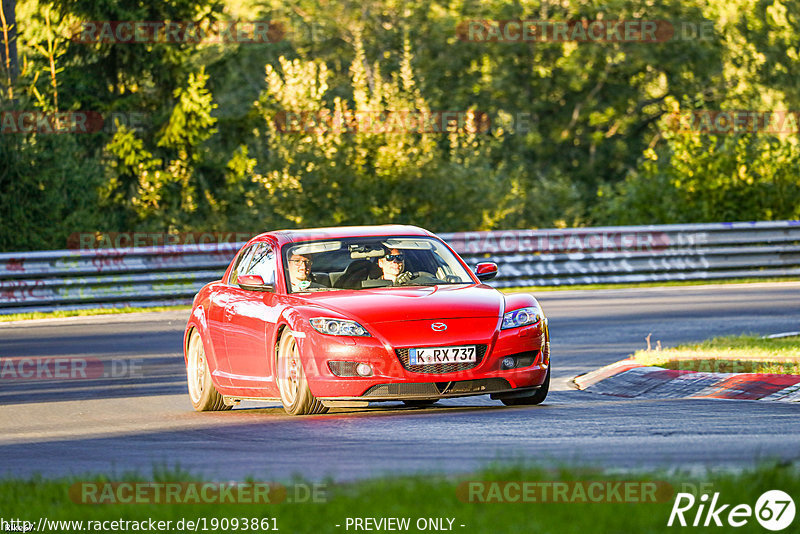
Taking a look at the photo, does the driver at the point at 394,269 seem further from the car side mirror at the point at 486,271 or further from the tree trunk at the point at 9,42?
the tree trunk at the point at 9,42

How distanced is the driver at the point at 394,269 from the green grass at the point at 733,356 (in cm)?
278

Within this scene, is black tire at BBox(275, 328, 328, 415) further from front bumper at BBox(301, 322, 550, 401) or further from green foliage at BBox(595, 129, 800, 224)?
green foliage at BBox(595, 129, 800, 224)

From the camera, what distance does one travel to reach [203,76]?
37.0 meters

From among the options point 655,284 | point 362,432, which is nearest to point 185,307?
point 655,284

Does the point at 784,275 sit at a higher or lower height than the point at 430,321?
lower

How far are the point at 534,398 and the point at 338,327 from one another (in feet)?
5.84

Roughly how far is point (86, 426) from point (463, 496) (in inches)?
214

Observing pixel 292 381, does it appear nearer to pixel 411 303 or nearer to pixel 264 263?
pixel 411 303

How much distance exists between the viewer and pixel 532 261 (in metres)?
28.3

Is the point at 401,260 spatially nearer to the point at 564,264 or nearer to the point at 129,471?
the point at 129,471

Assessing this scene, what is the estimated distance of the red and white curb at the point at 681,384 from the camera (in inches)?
479

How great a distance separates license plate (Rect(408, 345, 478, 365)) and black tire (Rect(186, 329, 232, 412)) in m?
2.52

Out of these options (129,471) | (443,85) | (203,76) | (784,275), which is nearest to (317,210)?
(203,76)

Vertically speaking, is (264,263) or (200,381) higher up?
(264,263)
